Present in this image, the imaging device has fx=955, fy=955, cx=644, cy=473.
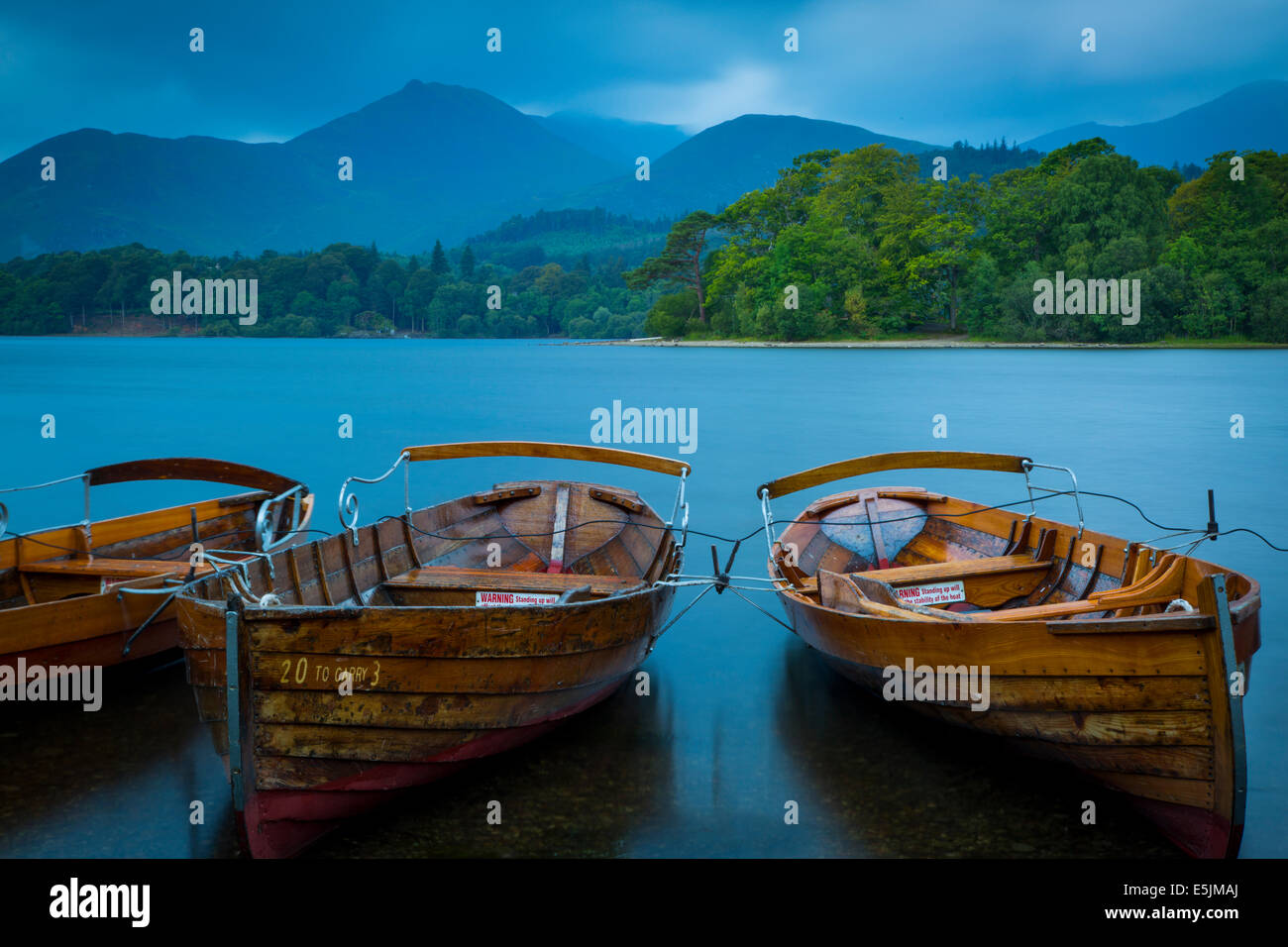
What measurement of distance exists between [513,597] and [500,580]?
2.52 ft

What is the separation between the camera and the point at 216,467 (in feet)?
28.4

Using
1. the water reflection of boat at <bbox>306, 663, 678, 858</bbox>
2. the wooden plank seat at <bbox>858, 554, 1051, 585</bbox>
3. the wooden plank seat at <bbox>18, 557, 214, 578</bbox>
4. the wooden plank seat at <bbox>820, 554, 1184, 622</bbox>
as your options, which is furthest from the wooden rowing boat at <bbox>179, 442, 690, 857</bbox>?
the wooden plank seat at <bbox>858, 554, 1051, 585</bbox>

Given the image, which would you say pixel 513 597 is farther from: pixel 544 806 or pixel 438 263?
pixel 438 263

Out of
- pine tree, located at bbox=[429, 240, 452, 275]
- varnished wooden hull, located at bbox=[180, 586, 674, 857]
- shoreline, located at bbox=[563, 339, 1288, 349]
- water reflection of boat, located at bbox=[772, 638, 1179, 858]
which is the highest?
pine tree, located at bbox=[429, 240, 452, 275]

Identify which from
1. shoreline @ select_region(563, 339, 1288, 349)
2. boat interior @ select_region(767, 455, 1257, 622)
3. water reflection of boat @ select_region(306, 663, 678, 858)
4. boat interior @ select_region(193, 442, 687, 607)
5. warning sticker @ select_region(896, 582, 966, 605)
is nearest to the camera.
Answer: water reflection of boat @ select_region(306, 663, 678, 858)

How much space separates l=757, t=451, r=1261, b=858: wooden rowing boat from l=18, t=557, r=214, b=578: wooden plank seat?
5.08m

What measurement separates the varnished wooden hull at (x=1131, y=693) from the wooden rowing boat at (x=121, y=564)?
177 inches

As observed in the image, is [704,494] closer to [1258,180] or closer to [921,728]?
[921,728]

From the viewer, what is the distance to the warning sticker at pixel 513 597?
7.17 metres

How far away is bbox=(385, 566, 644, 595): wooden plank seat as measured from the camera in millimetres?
7535

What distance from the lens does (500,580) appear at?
794cm

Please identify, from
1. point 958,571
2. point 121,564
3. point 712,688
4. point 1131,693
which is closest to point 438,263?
point 121,564

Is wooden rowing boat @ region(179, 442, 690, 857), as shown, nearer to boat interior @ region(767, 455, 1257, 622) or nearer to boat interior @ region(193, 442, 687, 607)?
boat interior @ region(193, 442, 687, 607)
